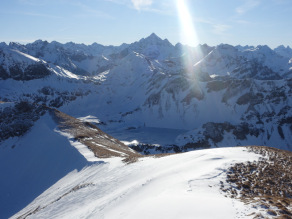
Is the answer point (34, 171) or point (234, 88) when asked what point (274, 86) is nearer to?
point (234, 88)

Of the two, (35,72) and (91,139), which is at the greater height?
(35,72)

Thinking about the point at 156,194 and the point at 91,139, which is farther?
the point at 91,139

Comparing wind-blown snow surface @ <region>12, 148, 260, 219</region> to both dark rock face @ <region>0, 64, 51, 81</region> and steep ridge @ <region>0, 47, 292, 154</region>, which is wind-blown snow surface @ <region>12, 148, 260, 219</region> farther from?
dark rock face @ <region>0, 64, 51, 81</region>

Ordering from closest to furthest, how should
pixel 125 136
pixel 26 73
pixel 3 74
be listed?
1. pixel 125 136
2. pixel 3 74
3. pixel 26 73

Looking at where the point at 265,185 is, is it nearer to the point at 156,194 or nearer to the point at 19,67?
the point at 156,194

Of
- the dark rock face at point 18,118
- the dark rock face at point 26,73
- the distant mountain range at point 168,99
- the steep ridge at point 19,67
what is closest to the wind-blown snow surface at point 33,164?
the dark rock face at point 18,118

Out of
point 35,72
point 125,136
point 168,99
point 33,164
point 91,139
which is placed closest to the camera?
point 33,164

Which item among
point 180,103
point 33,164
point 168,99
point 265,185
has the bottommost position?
point 265,185

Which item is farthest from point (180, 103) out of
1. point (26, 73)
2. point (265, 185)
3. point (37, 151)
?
point (26, 73)
